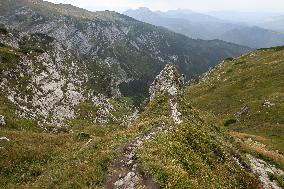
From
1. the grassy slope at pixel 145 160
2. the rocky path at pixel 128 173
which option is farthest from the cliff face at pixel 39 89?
the rocky path at pixel 128 173

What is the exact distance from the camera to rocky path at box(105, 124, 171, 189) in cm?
2236

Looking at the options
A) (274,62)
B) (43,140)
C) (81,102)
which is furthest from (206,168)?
(274,62)

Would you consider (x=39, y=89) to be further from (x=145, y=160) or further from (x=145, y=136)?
(x=145, y=160)

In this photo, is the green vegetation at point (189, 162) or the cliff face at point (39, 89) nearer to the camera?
the green vegetation at point (189, 162)

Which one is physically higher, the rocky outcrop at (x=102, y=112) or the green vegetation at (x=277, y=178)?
the green vegetation at (x=277, y=178)

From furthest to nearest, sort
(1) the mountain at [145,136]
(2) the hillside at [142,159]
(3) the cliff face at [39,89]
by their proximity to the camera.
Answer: (3) the cliff face at [39,89], (1) the mountain at [145,136], (2) the hillside at [142,159]

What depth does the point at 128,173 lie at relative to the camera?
77.2 ft

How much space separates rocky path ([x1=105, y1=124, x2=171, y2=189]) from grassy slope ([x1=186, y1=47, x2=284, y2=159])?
34179 mm

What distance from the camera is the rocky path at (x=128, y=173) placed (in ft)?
73.4

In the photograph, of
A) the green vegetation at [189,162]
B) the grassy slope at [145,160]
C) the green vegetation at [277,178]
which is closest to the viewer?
the green vegetation at [189,162]

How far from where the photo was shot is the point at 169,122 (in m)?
32.6

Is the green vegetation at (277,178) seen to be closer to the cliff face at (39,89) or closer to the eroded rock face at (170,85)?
the eroded rock face at (170,85)

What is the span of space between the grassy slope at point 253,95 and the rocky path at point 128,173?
3418cm

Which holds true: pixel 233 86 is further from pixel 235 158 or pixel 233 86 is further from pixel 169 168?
pixel 169 168
